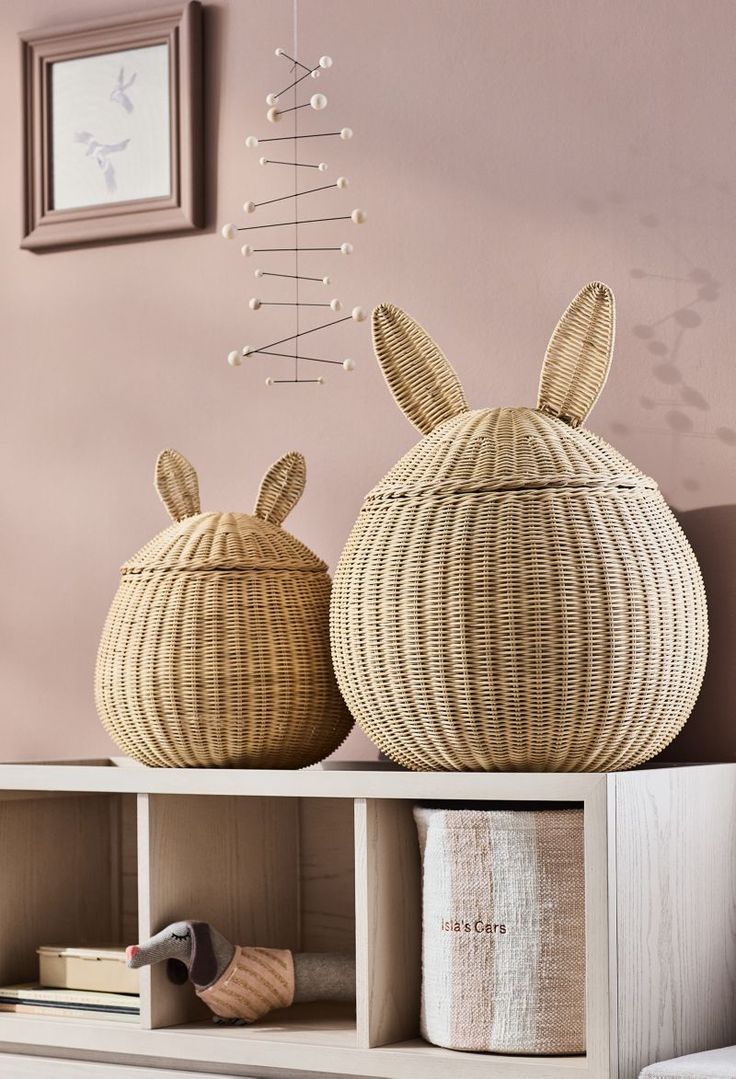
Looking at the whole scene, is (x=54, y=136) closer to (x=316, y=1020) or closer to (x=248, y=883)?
(x=248, y=883)

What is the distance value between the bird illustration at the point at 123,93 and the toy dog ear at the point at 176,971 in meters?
1.08

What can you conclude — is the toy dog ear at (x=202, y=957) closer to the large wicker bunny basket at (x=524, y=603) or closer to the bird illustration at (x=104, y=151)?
the large wicker bunny basket at (x=524, y=603)

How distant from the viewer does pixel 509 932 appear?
1362mm

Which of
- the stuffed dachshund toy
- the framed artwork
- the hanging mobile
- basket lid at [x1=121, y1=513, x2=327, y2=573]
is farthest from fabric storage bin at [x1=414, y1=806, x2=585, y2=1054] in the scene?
the framed artwork

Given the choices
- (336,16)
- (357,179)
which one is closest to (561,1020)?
(357,179)

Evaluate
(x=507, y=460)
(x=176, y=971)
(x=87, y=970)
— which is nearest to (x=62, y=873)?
(x=87, y=970)

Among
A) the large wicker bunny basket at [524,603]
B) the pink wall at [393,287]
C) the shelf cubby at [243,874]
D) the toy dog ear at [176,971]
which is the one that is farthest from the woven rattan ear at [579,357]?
the toy dog ear at [176,971]

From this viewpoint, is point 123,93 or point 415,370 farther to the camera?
point 123,93

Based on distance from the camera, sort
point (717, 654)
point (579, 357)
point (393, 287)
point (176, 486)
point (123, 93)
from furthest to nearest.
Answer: point (123, 93) → point (393, 287) → point (176, 486) → point (717, 654) → point (579, 357)

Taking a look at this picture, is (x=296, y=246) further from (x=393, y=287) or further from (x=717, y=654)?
(x=717, y=654)

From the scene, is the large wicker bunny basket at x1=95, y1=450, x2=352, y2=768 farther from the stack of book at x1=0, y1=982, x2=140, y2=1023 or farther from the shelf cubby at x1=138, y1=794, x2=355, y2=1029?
the stack of book at x1=0, y1=982, x2=140, y2=1023

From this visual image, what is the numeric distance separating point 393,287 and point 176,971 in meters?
0.82

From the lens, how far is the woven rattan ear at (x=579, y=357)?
4.85 ft

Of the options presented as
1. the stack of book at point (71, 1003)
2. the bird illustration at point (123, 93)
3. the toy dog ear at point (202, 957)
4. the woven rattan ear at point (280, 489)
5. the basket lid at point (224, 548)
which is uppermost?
the bird illustration at point (123, 93)
